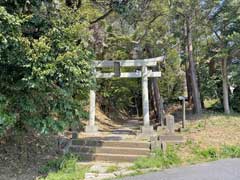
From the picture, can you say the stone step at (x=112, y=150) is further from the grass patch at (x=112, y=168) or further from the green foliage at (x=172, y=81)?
the green foliage at (x=172, y=81)

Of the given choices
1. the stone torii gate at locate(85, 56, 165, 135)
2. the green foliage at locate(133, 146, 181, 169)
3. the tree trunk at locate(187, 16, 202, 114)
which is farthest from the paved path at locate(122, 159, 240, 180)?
the tree trunk at locate(187, 16, 202, 114)

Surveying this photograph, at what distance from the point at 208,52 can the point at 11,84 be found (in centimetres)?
936

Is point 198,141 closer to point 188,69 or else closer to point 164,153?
point 164,153

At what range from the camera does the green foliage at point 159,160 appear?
21.3ft

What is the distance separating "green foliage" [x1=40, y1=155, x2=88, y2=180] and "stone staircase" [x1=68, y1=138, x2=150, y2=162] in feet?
2.55

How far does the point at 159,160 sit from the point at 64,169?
7.43ft

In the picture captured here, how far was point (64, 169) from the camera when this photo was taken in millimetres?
6242

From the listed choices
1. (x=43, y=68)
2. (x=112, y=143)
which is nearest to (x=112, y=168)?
(x=112, y=143)

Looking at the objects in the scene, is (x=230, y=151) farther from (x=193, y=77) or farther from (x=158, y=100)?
(x=193, y=77)

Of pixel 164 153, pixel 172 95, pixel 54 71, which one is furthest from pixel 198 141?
pixel 172 95

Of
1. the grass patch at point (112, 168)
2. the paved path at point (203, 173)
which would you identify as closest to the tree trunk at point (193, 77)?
the paved path at point (203, 173)

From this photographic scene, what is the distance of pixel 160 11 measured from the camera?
998 cm

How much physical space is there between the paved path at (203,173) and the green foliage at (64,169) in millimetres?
1163

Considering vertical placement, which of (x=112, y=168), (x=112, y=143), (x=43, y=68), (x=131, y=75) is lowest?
(x=112, y=168)
